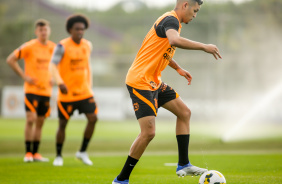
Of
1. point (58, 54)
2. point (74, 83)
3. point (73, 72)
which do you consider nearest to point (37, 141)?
point (74, 83)

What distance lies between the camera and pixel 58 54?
29.8 feet

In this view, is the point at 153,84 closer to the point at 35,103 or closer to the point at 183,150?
the point at 183,150

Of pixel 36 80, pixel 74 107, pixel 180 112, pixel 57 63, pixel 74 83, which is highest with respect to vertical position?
pixel 57 63

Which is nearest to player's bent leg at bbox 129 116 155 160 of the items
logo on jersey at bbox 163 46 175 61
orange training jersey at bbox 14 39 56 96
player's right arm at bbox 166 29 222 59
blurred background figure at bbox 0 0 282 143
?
logo on jersey at bbox 163 46 175 61

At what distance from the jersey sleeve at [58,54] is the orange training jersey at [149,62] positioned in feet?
10.2

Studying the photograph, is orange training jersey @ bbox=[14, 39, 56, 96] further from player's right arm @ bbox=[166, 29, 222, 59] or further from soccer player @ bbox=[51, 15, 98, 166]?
player's right arm @ bbox=[166, 29, 222, 59]

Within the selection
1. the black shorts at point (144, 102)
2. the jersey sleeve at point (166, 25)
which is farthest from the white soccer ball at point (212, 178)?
the jersey sleeve at point (166, 25)

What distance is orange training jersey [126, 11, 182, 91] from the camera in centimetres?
611

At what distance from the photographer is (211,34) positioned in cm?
3127

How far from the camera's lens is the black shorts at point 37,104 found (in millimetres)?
10023

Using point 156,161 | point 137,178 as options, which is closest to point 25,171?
point 137,178

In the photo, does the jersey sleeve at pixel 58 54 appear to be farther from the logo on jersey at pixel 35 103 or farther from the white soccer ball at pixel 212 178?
the white soccer ball at pixel 212 178

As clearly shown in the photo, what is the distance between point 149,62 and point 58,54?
3.35m

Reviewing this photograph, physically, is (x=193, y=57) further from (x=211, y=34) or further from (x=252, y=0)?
(x=252, y=0)
